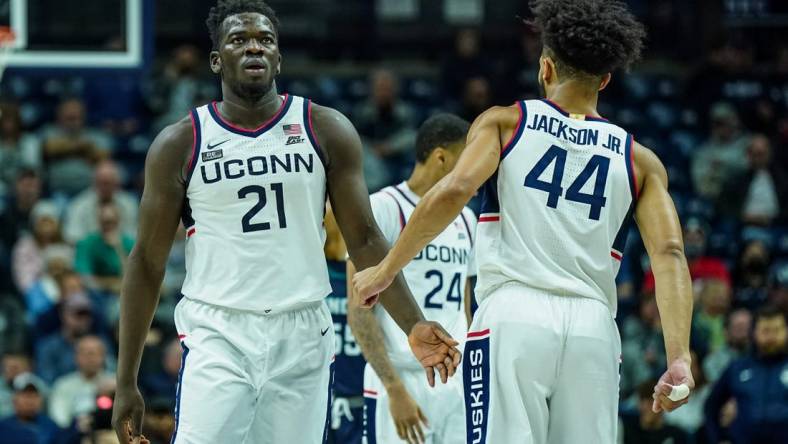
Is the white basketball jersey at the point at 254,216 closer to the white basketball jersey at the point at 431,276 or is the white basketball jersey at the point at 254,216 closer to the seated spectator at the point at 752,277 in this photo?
the white basketball jersey at the point at 431,276

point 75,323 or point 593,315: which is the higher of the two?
point 593,315

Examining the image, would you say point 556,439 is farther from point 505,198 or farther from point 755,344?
point 755,344

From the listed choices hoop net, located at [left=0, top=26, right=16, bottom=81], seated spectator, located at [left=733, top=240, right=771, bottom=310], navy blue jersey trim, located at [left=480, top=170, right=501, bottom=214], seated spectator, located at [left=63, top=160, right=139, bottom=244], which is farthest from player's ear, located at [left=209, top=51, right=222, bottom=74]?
seated spectator, located at [left=733, top=240, right=771, bottom=310]

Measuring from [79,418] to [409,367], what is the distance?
135 inches

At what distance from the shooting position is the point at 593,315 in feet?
17.9

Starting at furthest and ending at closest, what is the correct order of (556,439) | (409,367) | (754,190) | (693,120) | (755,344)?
(693,120)
(754,190)
(755,344)
(409,367)
(556,439)

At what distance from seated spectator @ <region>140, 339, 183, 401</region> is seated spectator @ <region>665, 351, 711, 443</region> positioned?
4.27m

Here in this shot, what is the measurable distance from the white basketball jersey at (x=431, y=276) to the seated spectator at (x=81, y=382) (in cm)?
445

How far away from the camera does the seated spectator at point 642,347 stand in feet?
41.4

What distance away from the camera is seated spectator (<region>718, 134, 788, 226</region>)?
15703 millimetres

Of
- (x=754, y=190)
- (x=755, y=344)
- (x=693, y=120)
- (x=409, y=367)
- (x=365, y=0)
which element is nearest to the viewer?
(x=409, y=367)

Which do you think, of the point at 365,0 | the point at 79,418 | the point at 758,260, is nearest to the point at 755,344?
the point at 758,260

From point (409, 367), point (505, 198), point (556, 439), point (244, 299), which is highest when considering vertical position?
point (505, 198)

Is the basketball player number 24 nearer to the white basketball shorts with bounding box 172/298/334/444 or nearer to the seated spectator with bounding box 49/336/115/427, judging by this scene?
the white basketball shorts with bounding box 172/298/334/444
